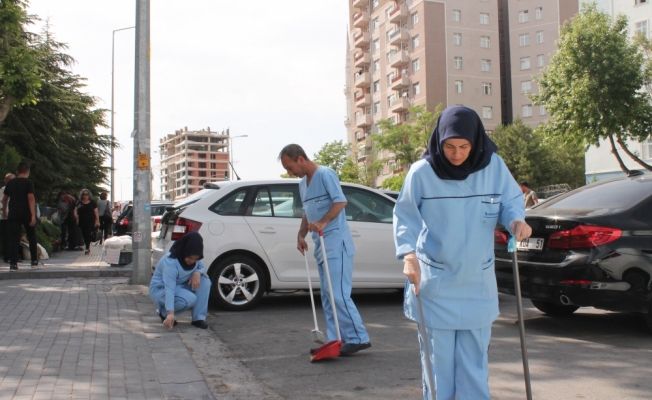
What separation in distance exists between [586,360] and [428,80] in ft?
233

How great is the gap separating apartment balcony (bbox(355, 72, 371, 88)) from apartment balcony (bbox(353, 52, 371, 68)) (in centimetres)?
124

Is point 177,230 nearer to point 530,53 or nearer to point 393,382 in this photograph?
point 393,382

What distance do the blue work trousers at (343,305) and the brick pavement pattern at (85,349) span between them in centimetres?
126

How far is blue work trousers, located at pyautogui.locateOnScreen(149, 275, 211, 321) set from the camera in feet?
25.0

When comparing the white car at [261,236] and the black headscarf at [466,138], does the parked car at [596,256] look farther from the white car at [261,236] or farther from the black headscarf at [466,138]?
the black headscarf at [466,138]

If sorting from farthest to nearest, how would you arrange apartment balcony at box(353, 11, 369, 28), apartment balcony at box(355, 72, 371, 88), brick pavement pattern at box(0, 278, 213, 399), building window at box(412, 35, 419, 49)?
apartment balcony at box(353, 11, 369, 28), apartment balcony at box(355, 72, 371, 88), building window at box(412, 35, 419, 49), brick pavement pattern at box(0, 278, 213, 399)

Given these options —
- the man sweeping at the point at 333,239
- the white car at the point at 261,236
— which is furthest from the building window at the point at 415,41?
the man sweeping at the point at 333,239

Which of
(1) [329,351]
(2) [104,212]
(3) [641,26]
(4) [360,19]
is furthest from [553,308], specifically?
(4) [360,19]

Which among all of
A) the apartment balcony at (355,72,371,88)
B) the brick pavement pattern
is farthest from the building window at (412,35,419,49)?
the brick pavement pattern

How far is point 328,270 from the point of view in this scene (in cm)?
595

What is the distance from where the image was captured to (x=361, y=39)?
8994 cm

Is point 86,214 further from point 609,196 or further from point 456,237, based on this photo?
point 456,237

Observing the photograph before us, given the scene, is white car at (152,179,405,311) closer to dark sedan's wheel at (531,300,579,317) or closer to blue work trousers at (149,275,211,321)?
blue work trousers at (149,275,211,321)

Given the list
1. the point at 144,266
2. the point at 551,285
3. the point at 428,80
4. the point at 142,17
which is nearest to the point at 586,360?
the point at 551,285
